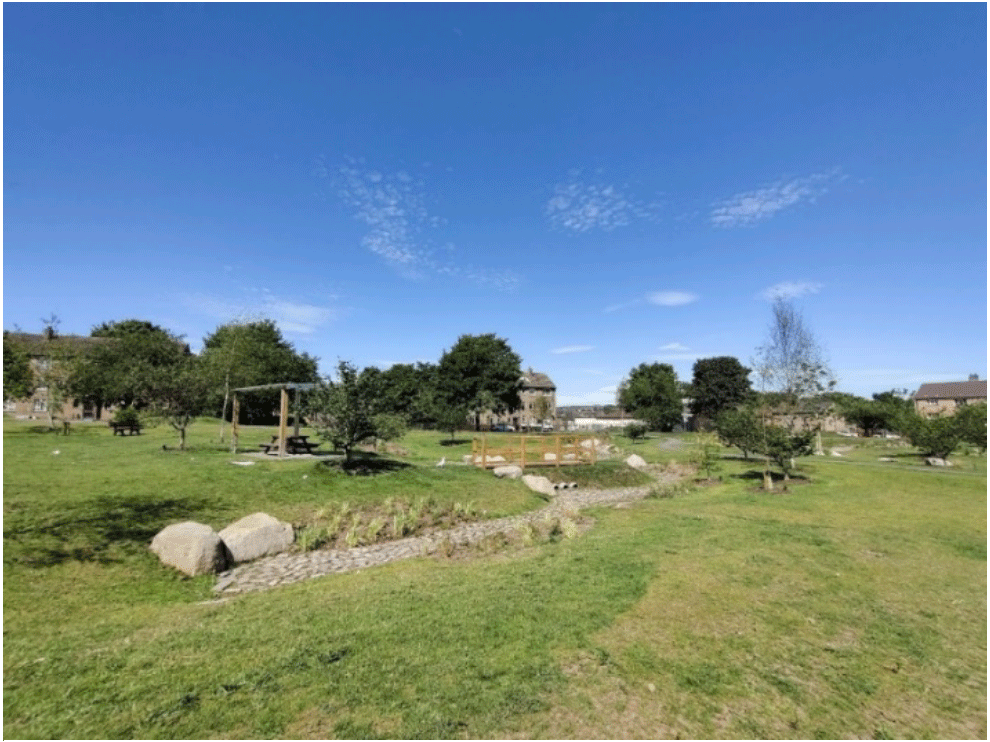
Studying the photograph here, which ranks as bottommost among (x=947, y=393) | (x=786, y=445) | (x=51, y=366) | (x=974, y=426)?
(x=786, y=445)

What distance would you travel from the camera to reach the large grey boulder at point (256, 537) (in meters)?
10.6

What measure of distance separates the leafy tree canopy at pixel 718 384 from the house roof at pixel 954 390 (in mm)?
39882

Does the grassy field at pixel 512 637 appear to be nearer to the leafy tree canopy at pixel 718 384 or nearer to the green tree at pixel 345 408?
the green tree at pixel 345 408

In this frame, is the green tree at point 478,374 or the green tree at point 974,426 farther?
the green tree at point 478,374

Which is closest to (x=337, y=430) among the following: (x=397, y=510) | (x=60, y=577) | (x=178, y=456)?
(x=397, y=510)

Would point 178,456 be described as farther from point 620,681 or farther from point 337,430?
point 620,681

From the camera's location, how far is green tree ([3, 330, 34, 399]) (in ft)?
69.6

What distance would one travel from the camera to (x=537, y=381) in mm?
101688

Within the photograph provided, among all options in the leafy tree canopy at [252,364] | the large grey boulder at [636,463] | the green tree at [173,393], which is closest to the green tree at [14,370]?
the green tree at [173,393]

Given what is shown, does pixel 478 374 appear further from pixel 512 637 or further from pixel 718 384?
pixel 512 637

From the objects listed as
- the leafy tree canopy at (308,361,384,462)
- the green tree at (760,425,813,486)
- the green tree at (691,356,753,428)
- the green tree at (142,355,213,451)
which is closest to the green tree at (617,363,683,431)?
the green tree at (691,356,753,428)

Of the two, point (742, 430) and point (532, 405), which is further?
point (532, 405)

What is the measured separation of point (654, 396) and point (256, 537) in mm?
65876

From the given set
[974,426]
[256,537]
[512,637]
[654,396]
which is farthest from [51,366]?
[654,396]
